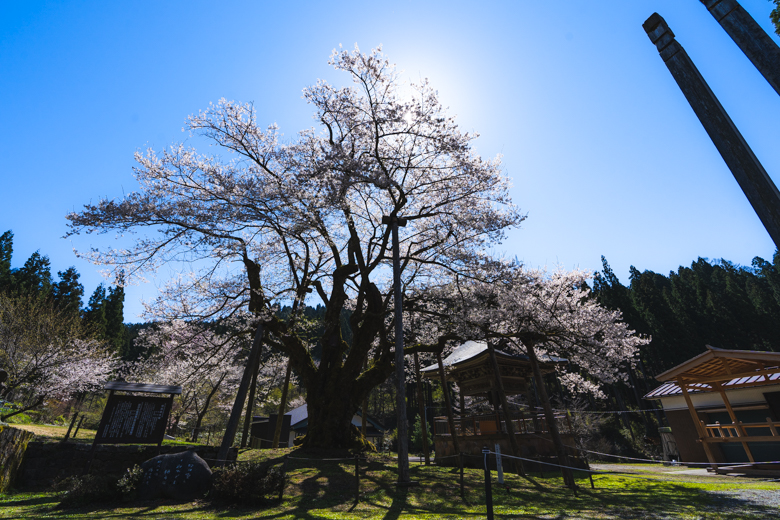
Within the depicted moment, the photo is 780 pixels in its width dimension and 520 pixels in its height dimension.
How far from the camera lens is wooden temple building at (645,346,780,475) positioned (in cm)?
1165

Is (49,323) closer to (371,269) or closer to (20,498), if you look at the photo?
(20,498)

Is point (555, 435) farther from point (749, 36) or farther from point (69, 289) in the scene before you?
point (69, 289)

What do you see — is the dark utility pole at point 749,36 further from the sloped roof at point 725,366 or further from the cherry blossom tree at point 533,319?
the sloped roof at point 725,366

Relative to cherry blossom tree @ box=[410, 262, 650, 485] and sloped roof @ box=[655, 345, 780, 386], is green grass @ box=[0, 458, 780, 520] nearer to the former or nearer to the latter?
cherry blossom tree @ box=[410, 262, 650, 485]

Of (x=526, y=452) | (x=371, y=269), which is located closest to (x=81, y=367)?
(x=371, y=269)

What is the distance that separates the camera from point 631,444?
30484mm

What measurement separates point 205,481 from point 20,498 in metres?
3.84

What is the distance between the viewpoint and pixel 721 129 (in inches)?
107

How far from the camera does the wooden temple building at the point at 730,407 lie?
38.2 feet

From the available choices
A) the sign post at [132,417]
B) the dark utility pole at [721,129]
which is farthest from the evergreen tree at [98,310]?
the dark utility pole at [721,129]

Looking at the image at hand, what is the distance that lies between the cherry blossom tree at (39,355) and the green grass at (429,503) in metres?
14.0

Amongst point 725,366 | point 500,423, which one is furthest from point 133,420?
point 725,366

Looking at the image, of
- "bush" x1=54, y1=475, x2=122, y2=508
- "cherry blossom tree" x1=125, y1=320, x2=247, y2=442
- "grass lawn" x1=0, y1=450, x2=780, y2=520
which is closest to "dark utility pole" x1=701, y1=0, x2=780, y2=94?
"grass lawn" x1=0, y1=450, x2=780, y2=520

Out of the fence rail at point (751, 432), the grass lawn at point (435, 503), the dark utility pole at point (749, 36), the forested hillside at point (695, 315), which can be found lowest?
the grass lawn at point (435, 503)
